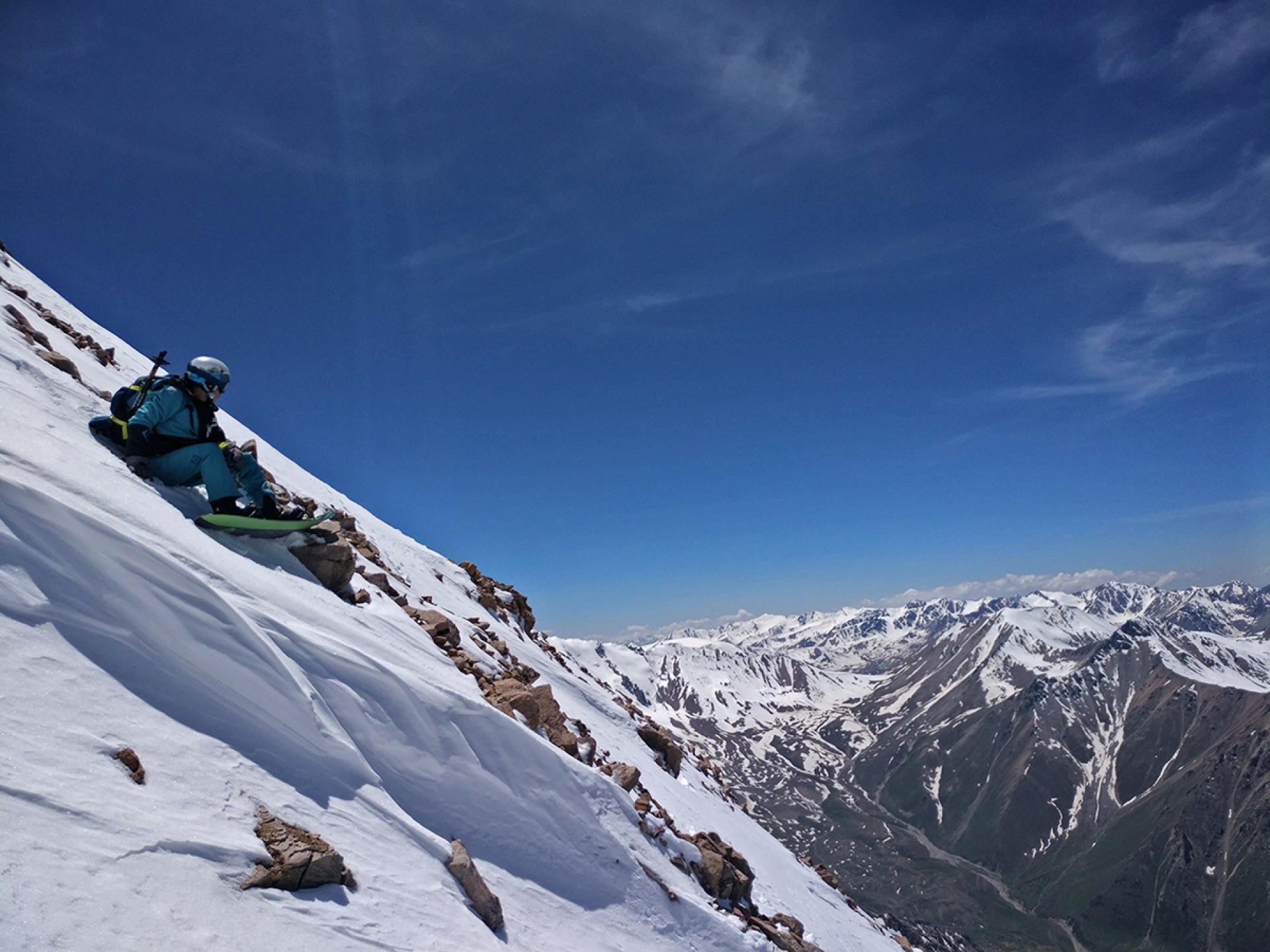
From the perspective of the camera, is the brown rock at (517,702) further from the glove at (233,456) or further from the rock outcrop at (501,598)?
the rock outcrop at (501,598)

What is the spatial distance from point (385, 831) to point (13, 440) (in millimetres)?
8419

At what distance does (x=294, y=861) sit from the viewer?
789 cm

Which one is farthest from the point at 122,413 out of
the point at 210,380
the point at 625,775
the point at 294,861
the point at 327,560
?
the point at 625,775

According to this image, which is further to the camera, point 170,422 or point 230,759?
point 170,422

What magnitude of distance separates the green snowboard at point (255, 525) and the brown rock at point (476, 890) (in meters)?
8.02

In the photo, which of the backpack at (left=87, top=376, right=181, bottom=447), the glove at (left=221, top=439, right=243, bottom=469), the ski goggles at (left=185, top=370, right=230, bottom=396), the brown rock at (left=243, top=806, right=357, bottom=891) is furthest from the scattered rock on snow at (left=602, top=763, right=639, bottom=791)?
the backpack at (left=87, top=376, right=181, bottom=447)

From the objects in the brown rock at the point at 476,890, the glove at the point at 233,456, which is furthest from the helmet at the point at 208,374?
the brown rock at the point at 476,890

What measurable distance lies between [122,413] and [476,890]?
11.8m

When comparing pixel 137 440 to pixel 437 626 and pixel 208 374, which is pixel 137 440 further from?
pixel 437 626

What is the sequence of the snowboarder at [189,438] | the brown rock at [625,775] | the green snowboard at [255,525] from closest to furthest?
the green snowboard at [255,525], the snowboarder at [189,438], the brown rock at [625,775]

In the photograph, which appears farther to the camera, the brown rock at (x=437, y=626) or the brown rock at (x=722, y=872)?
the brown rock at (x=437, y=626)

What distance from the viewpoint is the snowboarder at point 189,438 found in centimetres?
1338

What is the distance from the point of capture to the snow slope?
6.62 m

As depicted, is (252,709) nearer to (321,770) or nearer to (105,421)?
(321,770)
